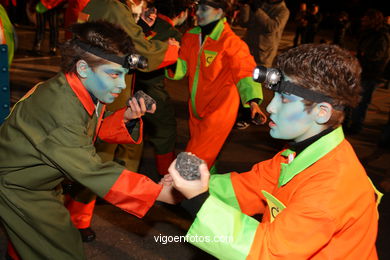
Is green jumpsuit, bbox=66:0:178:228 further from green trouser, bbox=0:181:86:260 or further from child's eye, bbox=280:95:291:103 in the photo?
child's eye, bbox=280:95:291:103

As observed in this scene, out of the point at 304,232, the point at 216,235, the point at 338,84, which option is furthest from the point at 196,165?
the point at 338,84

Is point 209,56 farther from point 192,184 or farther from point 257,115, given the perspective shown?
point 192,184

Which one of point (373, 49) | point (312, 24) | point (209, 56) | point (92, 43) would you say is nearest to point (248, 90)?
point (209, 56)

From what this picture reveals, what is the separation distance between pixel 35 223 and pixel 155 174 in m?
2.78

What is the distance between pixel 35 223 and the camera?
98.8 inches

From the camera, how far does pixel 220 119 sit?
13.8 ft

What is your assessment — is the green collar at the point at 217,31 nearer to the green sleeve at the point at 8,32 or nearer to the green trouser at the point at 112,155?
the green trouser at the point at 112,155

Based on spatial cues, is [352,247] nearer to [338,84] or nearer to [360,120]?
[338,84]

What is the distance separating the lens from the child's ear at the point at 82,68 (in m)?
2.57

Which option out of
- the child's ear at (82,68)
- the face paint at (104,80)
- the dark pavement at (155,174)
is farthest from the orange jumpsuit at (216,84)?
the child's ear at (82,68)

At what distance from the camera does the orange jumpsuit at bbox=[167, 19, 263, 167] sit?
416 cm

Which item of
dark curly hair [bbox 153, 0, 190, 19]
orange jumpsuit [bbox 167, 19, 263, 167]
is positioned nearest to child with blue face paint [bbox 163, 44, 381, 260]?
orange jumpsuit [bbox 167, 19, 263, 167]

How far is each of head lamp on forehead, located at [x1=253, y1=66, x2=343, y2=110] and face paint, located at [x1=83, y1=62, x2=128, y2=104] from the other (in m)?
0.93

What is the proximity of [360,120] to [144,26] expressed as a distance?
477cm
